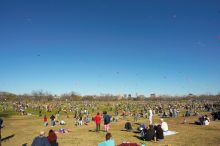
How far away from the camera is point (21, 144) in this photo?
2506 centimetres

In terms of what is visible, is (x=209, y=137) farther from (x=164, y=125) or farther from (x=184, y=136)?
(x=164, y=125)

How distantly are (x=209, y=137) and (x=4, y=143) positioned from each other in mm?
18302

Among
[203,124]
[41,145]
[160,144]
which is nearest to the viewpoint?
[41,145]

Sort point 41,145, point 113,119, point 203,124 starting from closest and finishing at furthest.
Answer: point 41,145
point 203,124
point 113,119

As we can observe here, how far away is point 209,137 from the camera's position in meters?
25.3

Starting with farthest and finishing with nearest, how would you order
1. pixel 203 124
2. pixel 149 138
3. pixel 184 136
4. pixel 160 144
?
pixel 203 124
pixel 184 136
pixel 149 138
pixel 160 144

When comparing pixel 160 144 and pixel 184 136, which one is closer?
pixel 160 144

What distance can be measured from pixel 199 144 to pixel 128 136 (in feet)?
21.4

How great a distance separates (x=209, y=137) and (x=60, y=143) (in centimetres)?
1283

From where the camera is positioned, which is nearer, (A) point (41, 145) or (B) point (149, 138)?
(A) point (41, 145)

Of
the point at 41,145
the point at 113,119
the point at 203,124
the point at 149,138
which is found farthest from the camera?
the point at 113,119

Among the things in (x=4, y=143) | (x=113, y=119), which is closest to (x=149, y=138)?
(x=4, y=143)

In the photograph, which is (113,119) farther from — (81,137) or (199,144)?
(199,144)

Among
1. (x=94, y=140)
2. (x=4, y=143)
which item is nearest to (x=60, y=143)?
(x=94, y=140)
